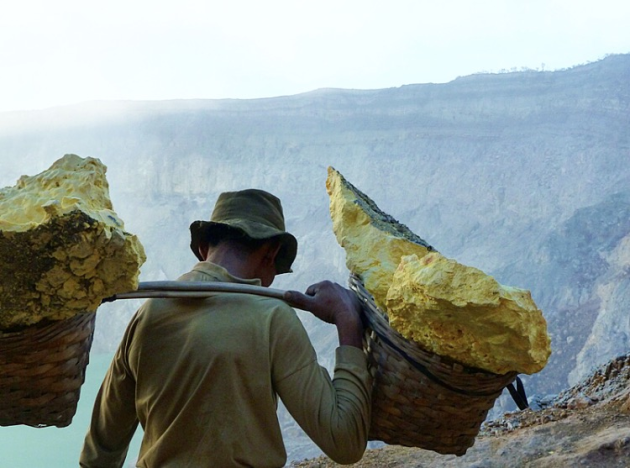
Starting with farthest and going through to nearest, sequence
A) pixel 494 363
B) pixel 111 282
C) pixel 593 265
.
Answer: pixel 593 265, pixel 494 363, pixel 111 282

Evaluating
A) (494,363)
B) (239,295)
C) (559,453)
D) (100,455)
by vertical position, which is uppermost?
(239,295)

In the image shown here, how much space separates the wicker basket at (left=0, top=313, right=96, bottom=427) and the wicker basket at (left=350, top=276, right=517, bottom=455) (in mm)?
537

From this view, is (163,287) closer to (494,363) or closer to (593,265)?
(494,363)

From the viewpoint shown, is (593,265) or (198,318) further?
(593,265)

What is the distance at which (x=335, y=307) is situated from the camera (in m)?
1.40

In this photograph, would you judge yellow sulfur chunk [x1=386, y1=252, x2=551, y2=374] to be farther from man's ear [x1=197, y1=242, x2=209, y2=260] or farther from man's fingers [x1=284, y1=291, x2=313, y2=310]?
man's ear [x1=197, y1=242, x2=209, y2=260]

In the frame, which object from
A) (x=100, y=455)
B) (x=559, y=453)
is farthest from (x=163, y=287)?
(x=559, y=453)

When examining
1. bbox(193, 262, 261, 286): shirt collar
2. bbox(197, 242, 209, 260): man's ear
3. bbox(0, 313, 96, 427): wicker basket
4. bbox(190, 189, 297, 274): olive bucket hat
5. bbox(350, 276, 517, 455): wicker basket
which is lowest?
bbox(350, 276, 517, 455): wicker basket

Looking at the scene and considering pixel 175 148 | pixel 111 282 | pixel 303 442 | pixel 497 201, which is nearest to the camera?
pixel 111 282

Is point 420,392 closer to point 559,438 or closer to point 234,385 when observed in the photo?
point 234,385

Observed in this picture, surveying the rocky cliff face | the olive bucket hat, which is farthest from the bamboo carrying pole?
the rocky cliff face

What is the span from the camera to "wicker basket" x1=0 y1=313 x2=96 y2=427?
1135 mm

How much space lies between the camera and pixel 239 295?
1.35 metres

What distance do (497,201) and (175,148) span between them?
9.49m
